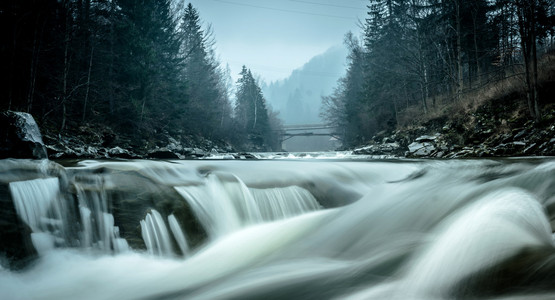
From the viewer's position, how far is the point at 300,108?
133 meters

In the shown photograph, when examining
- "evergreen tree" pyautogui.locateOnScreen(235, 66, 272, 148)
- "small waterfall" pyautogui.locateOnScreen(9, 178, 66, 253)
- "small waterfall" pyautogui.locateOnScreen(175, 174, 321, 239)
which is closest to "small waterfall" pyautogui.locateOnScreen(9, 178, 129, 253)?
"small waterfall" pyautogui.locateOnScreen(9, 178, 66, 253)

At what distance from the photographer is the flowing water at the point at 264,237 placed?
83.5 inches

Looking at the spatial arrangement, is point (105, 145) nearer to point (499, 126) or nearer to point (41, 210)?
point (41, 210)

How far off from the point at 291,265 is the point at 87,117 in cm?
1734

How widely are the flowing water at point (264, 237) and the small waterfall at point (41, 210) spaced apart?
12 millimetres

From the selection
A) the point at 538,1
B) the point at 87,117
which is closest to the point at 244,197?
the point at 538,1

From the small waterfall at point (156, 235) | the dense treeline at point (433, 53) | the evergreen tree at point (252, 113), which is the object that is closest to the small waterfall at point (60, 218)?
the small waterfall at point (156, 235)

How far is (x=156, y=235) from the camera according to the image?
130 inches

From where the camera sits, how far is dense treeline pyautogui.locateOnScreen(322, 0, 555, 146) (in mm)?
10711

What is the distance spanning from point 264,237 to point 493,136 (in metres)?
8.89

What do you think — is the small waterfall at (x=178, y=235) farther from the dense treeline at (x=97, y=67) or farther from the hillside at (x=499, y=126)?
the dense treeline at (x=97, y=67)

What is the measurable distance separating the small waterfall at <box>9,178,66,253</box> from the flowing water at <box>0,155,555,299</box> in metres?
0.01

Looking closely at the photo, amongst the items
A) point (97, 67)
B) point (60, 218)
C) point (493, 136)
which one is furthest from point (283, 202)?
point (97, 67)

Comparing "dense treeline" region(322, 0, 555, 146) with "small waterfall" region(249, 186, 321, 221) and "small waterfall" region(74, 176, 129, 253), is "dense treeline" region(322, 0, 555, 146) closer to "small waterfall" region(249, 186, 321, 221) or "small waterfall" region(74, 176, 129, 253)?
"small waterfall" region(249, 186, 321, 221)
